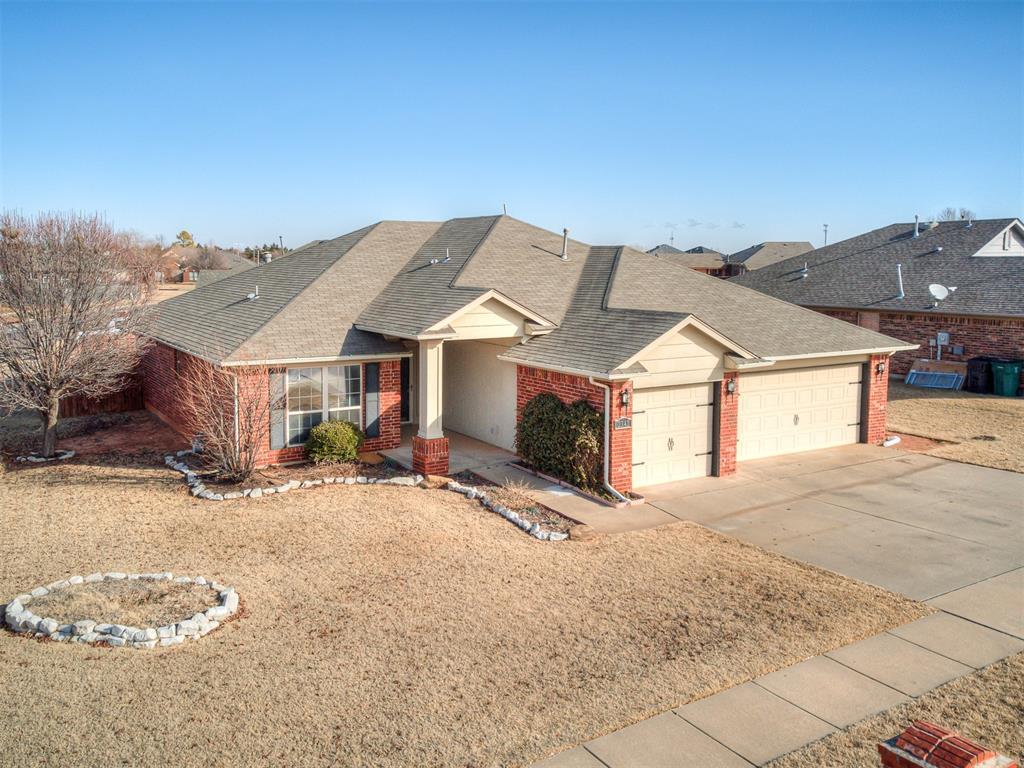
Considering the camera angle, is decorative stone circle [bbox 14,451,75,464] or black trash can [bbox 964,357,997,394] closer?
decorative stone circle [bbox 14,451,75,464]

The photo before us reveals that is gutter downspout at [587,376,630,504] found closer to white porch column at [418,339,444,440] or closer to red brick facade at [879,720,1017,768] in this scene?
white porch column at [418,339,444,440]

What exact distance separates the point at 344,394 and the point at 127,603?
25.9 feet

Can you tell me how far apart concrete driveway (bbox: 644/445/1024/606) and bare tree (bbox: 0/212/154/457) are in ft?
39.1

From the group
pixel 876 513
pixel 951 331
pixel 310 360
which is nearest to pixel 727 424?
pixel 876 513

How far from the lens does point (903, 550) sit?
456 inches

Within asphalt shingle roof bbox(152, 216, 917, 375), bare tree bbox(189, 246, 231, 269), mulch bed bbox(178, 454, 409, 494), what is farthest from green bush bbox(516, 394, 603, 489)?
bare tree bbox(189, 246, 231, 269)

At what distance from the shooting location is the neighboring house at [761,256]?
65438mm

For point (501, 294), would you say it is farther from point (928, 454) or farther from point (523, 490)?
point (928, 454)

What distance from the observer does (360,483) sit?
47.9 ft

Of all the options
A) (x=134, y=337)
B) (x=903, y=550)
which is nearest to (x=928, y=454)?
(x=903, y=550)

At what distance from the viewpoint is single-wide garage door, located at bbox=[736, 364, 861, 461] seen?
17031mm

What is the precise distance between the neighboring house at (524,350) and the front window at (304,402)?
29 millimetres

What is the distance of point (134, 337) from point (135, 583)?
1081 cm

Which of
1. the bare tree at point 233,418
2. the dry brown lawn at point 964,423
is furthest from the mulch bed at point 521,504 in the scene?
the dry brown lawn at point 964,423
